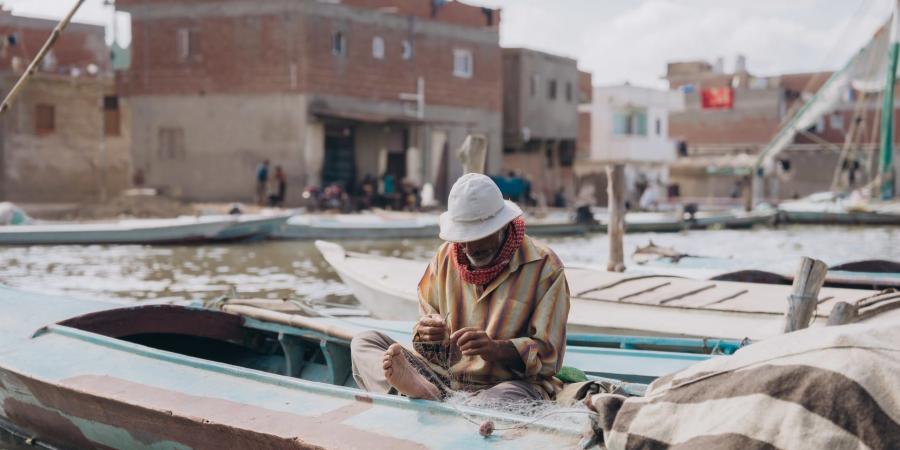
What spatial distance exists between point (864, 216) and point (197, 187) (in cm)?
1909

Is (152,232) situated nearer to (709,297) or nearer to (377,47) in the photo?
(377,47)

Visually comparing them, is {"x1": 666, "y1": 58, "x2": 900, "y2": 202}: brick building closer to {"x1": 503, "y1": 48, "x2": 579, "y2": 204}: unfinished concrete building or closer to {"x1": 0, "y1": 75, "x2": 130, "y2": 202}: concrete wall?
{"x1": 503, "y1": 48, "x2": 579, "y2": 204}: unfinished concrete building

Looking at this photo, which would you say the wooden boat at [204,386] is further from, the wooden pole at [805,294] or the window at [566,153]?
the window at [566,153]

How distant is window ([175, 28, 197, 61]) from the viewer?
28500 millimetres

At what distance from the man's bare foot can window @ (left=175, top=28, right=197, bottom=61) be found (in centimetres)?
2619

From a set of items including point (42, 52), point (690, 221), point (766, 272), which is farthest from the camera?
point (690, 221)

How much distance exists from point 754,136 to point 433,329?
47.2 meters

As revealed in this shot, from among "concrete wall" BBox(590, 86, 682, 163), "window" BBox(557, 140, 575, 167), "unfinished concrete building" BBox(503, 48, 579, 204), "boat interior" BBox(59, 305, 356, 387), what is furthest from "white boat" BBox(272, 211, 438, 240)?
"concrete wall" BBox(590, 86, 682, 163)

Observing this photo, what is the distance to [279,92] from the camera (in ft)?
90.7

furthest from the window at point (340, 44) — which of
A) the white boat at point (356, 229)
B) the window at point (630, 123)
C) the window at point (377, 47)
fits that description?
the window at point (630, 123)

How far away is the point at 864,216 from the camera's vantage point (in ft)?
91.9

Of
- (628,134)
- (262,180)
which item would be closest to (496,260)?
(262,180)

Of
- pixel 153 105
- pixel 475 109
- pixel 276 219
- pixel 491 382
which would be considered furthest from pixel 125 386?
pixel 475 109

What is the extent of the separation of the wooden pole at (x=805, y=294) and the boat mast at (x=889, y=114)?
27.6 metres
